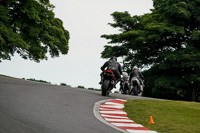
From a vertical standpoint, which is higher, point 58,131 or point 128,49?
point 128,49

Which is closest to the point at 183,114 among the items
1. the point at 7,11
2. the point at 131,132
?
the point at 131,132

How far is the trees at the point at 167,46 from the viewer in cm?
2777

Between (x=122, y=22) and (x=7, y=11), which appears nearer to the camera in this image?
(x=7, y=11)

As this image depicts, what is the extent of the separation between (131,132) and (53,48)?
24573mm

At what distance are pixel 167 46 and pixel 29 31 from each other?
1545 centimetres

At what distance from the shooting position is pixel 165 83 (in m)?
27.8

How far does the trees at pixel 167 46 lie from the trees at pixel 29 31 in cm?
768

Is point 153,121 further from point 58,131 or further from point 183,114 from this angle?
point 58,131

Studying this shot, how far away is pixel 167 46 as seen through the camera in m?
32.7

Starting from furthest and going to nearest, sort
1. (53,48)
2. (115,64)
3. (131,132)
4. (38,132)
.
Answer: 1. (53,48)
2. (115,64)
3. (131,132)
4. (38,132)

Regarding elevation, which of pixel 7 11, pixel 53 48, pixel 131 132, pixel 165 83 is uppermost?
pixel 7 11

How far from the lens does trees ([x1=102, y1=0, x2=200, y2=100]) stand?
91.1ft

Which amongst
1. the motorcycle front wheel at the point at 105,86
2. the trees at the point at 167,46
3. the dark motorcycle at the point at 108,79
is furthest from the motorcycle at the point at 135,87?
the trees at the point at 167,46

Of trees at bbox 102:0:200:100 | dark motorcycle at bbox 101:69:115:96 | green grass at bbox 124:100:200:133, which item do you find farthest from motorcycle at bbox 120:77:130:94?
green grass at bbox 124:100:200:133
